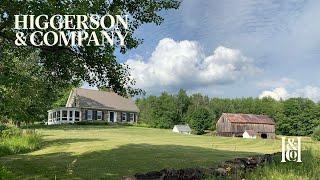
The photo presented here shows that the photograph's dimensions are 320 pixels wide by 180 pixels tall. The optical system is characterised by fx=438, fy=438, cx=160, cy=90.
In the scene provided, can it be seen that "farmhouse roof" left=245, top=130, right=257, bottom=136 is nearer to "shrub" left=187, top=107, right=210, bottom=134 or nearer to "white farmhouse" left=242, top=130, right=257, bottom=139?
"white farmhouse" left=242, top=130, right=257, bottom=139

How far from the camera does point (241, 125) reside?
327 ft

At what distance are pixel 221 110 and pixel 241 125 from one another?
180 feet

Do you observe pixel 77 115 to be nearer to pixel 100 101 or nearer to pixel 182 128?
pixel 100 101

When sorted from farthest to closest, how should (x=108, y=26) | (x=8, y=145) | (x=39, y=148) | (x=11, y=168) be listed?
(x=39, y=148), (x=8, y=145), (x=11, y=168), (x=108, y=26)

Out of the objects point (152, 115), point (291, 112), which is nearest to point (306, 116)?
point (291, 112)

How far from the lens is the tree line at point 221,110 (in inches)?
4083

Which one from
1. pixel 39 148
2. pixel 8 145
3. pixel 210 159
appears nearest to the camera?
pixel 210 159

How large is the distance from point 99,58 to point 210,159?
713 centimetres

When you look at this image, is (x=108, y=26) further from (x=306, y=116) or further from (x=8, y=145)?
(x=306, y=116)

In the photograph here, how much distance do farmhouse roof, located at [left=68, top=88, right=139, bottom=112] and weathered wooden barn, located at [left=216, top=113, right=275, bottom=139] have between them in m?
21.9

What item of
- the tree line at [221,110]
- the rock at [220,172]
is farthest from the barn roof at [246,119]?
the rock at [220,172]

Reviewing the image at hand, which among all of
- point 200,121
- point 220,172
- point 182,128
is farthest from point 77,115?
point 220,172

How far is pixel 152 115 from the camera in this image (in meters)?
120

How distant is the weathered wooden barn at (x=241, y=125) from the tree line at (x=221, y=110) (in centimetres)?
305
